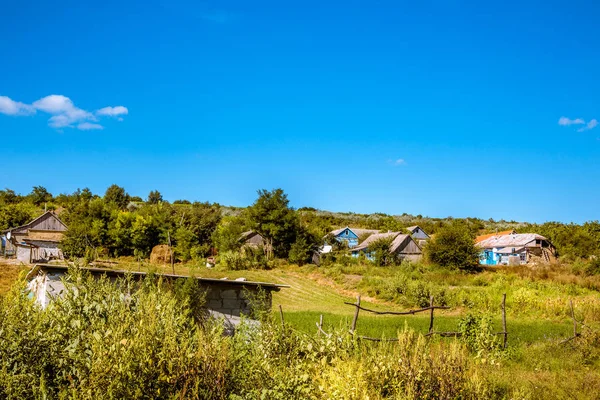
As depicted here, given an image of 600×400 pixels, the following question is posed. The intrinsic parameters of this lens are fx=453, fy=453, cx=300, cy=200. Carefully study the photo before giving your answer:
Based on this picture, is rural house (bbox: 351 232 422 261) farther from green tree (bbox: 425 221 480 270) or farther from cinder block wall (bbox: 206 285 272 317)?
cinder block wall (bbox: 206 285 272 317)

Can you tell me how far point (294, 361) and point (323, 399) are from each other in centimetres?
96

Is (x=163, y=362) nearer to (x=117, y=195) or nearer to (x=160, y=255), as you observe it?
(x=160, y=255)

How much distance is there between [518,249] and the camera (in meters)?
53.0

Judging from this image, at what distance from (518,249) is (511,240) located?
83.9 inches

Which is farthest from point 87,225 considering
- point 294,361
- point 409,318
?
point 294,361

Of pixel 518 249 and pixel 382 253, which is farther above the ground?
pixel 382 253

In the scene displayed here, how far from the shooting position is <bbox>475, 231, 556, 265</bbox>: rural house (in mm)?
52281

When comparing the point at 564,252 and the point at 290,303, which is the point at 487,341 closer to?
the point at 290,303

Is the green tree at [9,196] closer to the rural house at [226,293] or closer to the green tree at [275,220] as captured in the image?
the green tree at [275,220]

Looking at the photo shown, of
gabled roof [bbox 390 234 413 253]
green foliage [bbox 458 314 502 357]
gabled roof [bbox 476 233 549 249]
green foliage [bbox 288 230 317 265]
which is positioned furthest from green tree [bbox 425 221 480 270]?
green foliage [bbox 458 314 502 357]

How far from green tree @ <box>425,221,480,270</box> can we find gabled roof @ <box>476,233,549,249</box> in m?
15.2

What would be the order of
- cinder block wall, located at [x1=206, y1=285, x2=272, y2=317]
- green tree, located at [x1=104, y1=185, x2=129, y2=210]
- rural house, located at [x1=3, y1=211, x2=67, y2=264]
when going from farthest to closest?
green tree, located at [x1=104, y1=185, x2=129, y2=210], rural house, located at [x1=3, y1=211, x2=67, y2=264], cinder block wall, located at [x1=206, y1=285, x2=272, y2=317]

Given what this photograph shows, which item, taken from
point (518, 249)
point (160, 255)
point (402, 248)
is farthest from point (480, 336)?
point (518, 249)

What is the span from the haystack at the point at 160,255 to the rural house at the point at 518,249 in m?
34.7
